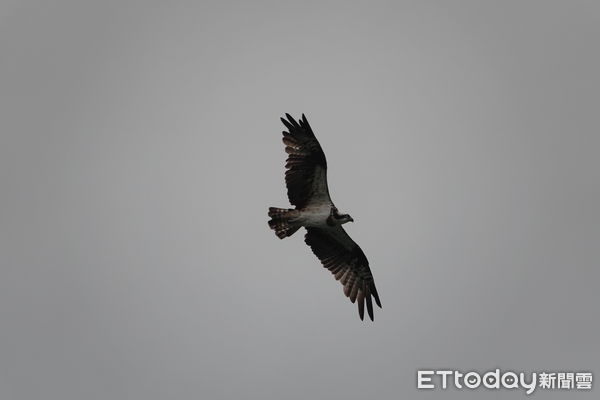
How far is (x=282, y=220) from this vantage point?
118 feet

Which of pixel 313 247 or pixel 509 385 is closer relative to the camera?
pixel 313 247

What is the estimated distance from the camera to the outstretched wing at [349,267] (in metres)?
38.2

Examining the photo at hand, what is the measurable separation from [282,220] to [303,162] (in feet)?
5.91

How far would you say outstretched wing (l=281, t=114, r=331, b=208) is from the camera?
1403 inches

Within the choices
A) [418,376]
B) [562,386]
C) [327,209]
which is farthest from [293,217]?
[562,386]

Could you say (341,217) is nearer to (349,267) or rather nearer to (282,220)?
(282,220)

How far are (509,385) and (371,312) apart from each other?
6.33m

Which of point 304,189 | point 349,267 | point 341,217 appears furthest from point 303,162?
point 349,267

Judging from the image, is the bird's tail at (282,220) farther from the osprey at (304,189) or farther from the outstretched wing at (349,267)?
the outstretched wing at (349,267)

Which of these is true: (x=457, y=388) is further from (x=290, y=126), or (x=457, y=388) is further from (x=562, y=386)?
(x=290, y=126)

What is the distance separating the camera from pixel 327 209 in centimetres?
3609

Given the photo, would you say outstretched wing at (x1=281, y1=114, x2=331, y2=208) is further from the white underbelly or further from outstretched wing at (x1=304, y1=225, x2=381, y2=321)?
outstretched wing at (x1=304, y1=225, x2=381, y2=321)

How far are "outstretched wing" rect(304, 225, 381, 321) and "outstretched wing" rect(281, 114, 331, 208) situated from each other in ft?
8.56

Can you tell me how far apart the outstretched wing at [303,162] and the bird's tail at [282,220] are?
0.55 meters
